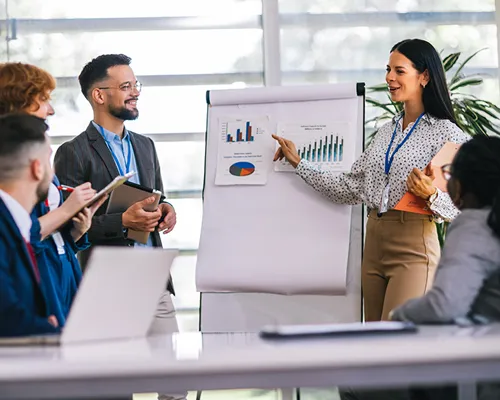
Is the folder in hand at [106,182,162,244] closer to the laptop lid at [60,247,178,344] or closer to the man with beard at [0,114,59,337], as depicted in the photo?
the man with beard at [0,114,59,337]

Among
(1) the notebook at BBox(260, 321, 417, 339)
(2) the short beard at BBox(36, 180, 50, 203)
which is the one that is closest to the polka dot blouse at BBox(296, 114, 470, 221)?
(1) the notebook at BBox(260, 321, 417, 339)

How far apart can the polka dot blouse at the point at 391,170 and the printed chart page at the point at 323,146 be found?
0.08 m

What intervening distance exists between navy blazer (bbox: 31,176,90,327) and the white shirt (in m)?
0.07

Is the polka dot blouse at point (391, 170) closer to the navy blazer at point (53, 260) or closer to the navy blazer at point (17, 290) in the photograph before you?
the navy blazer at point (53, 260)

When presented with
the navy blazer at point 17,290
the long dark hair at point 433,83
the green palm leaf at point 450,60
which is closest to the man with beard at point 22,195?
the navy blazer at point 17,290

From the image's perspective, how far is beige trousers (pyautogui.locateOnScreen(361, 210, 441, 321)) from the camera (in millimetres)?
3383

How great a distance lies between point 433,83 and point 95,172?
158 cm

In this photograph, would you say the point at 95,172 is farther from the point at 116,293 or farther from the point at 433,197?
the point at 116,293

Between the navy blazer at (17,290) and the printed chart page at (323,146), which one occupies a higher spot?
the printed chart page at (323,146)

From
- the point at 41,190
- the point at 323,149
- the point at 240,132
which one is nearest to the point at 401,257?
the point at 323,149

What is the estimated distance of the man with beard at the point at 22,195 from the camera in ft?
7.39

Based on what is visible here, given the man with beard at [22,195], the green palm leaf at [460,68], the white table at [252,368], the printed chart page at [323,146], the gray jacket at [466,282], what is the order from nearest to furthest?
1. the white table at [252,368]
2. the gray jacket at [466,282]
3. the man with beard at [22,195]
4. the printed chart page at [323,146]
5. the green palm leaf at [460,68]

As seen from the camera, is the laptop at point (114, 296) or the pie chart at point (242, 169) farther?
the pie chart at point (242, 169)

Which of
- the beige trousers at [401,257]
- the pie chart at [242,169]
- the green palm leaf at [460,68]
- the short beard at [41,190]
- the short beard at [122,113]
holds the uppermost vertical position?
the green palm leaf at [460,68]
